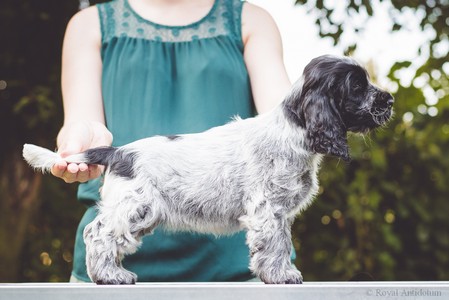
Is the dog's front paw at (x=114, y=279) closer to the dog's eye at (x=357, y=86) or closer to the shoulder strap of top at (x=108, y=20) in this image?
the dog's eye at (x=357, y=86)

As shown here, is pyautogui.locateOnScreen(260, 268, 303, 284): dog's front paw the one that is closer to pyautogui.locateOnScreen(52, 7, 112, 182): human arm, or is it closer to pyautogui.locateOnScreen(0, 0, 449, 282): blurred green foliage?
pyautogui.locateOnScreen(52, 7, 112, 182): human arm

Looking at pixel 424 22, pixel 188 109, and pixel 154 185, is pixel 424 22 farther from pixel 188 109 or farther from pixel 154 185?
pixel 154 185

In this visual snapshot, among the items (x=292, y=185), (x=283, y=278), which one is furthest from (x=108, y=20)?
(x=283, y=278)

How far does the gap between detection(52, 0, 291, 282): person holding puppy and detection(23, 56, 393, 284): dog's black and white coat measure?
56 cm

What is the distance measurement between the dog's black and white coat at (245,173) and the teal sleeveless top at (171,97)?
569mm

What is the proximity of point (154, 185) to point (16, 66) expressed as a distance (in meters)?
3.13

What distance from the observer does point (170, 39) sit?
2.54m

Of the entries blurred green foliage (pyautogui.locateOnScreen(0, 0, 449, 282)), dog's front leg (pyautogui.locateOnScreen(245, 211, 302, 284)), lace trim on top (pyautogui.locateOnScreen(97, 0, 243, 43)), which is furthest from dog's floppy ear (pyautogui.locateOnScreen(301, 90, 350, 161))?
blurred green foliage (pyautogui.locateOnScreen(0, 0, 449, 282))

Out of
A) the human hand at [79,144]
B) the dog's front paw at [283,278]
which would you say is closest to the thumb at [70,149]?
the human hand at [79,144]

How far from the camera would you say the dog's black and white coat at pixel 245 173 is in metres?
1.82

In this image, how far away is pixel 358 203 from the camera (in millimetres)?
5293

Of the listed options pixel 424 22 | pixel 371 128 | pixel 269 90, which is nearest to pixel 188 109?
pixel 269 90

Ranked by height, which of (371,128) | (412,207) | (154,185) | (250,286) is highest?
(371,128)

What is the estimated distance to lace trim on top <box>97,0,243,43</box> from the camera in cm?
254
